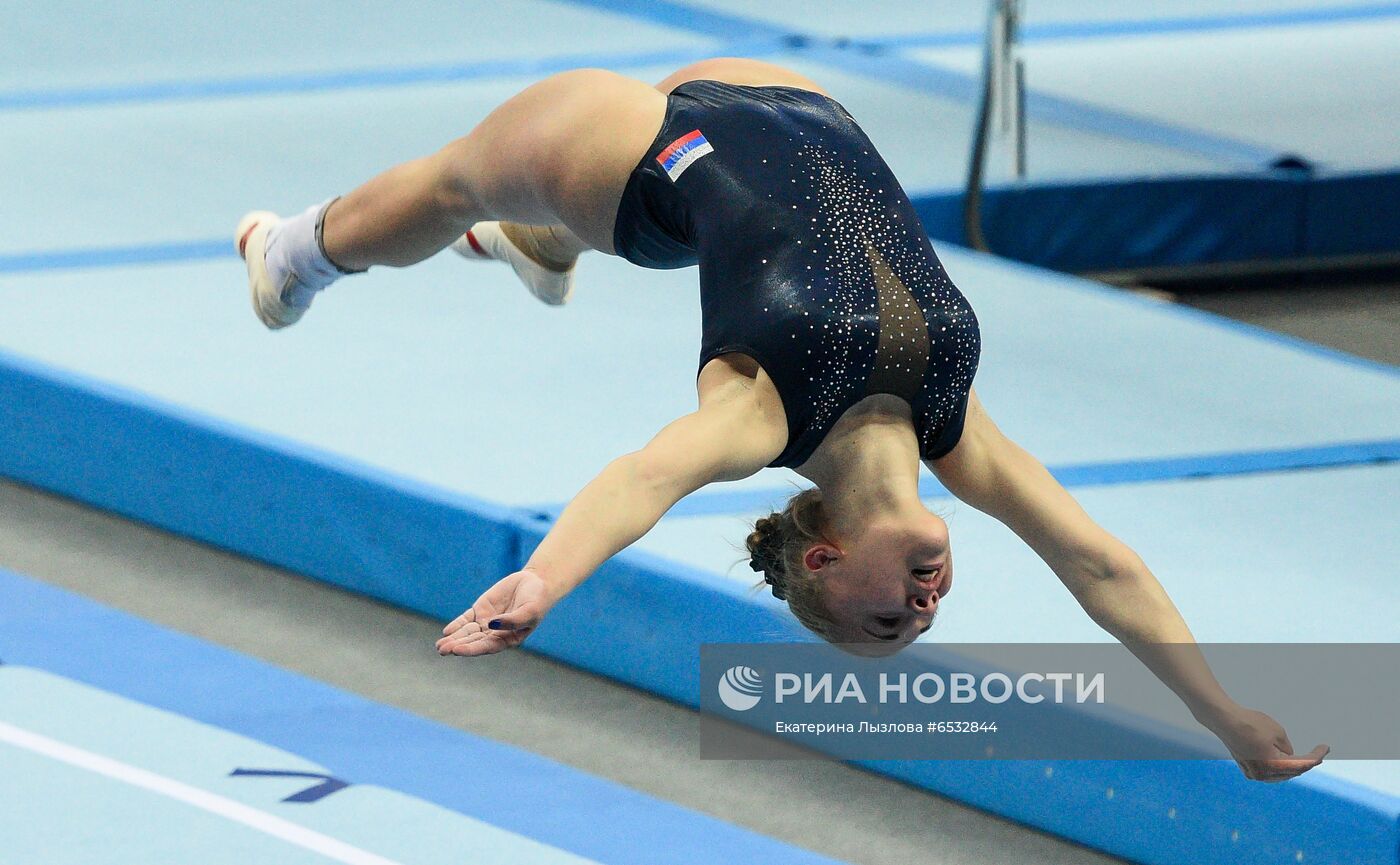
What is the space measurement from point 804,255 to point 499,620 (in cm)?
74

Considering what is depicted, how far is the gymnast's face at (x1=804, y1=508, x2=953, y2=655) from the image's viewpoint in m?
2.66

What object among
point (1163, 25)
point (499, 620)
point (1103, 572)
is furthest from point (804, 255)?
point (1163, 25)

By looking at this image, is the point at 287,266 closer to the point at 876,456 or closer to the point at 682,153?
the point at 682,153

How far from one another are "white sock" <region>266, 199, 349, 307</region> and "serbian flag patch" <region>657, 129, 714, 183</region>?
657 millimetres

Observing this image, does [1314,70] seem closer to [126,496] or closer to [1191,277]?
[1191,277]

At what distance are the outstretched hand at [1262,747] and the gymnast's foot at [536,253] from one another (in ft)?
4.36

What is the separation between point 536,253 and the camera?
352 cm

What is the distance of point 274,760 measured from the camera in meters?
3.47

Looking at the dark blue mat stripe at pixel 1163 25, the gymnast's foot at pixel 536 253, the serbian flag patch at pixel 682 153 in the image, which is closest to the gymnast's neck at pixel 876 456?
the serbian flag patch at pixel 682 153

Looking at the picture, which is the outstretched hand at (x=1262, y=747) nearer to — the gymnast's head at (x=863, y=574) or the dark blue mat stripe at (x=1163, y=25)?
the gymnast's head at (x=863, y=574)

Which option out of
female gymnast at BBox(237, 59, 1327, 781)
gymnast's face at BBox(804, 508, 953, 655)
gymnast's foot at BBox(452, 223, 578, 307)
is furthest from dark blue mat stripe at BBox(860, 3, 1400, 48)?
gymnast's face at BBox(804, 508, 953, 655)

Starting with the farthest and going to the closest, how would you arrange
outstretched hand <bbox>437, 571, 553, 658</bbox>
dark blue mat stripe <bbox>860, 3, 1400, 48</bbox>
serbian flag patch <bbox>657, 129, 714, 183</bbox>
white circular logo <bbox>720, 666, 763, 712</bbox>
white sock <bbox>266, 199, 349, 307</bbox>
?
dark blue mat stripe <bbox>860, 3, 1400, 48</bbox> < white circular logo <bbox>720, 666, 763, 712</bbox> < white sock <bbox>266, 199, 349, 307</bbox> < serbian flag patch <bbox>657, 129, 714, 183</bbox> < outstretched hand <bbox>437, 571, 553, 658</bbox>

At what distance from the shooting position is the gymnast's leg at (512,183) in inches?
114

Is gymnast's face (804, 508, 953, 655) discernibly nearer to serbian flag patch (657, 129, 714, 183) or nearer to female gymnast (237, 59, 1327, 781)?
female gymnast (237, 59, 1327, 781)
